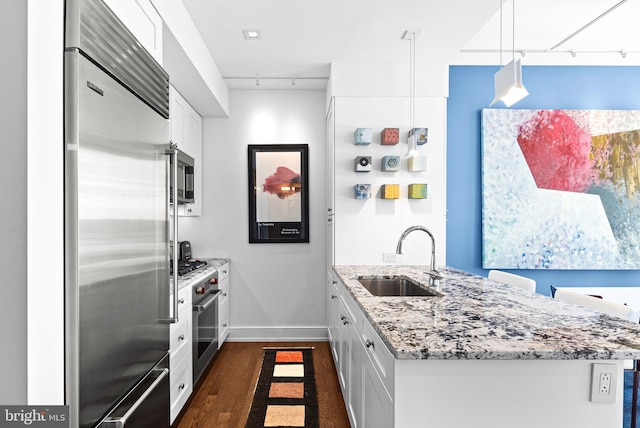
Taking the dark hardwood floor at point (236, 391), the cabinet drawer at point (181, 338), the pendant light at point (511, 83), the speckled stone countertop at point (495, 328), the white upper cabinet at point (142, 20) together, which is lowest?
the dark hardwood floor at point (236, 391)

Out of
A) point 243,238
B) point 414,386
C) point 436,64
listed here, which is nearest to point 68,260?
point 414,386

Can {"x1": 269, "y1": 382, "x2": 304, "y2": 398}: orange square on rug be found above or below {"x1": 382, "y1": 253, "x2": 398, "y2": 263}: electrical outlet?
below

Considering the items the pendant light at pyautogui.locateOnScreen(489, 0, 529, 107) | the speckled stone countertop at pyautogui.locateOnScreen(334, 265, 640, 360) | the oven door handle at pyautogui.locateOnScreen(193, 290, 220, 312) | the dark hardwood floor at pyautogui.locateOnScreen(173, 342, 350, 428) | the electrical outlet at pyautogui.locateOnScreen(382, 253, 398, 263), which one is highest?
the pendant light at pyautogui.locateOnScreen(489, 0, 529, 107)

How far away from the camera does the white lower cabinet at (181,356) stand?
7.63 ft

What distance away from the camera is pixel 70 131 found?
110 cm

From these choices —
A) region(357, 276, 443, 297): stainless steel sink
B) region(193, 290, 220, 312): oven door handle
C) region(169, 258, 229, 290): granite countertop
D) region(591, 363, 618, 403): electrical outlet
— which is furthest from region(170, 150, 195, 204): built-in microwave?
region(591, 363, 618, 403): electrical outlet

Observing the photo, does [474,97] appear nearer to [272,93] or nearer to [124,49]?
[272,93]

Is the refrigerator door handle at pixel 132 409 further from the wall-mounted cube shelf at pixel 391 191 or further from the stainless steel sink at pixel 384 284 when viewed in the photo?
the wall-mounted cube shelf at pixel 391 191

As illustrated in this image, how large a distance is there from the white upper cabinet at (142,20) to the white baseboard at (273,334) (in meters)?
3.00

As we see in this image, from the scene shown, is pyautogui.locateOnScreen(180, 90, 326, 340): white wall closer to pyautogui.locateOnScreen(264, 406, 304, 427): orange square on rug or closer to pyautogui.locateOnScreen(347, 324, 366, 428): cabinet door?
pyautogui.locateOnScreen(264, 406, 304, 427): orange square on rug

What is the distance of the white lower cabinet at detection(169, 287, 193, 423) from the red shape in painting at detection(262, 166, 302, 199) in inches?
68.3

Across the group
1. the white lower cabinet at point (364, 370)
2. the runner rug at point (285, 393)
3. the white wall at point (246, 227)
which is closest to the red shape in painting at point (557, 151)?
the white wall at point (246, 227)

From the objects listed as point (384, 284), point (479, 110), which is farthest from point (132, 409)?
point (479, 110)

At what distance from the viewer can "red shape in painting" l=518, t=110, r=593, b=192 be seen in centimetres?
376
